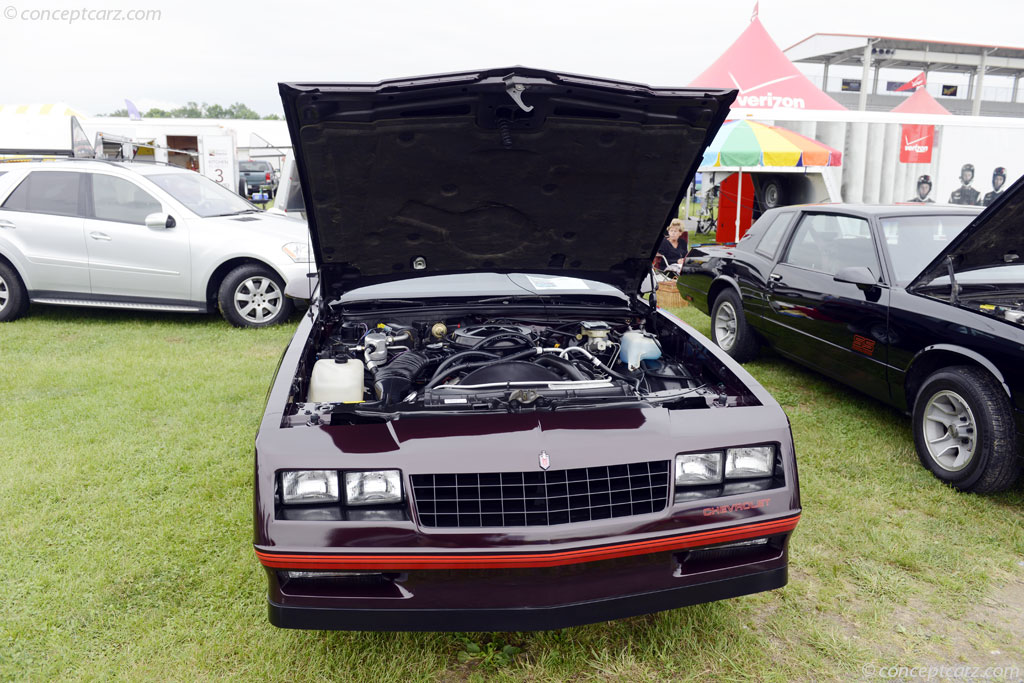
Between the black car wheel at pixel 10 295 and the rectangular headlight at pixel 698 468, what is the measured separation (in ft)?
24.7

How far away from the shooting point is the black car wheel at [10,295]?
7.10 metres

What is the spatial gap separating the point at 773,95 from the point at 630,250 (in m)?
9.66

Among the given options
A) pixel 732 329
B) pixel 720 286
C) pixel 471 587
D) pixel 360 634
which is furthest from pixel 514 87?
pixel 720 286

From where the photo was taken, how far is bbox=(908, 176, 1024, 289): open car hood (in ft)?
10.8

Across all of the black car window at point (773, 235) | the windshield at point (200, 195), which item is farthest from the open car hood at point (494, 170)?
the windshield at point (200, 195)

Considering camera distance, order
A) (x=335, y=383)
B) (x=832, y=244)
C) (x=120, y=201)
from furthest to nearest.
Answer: (x=120, y=201) < (x=832, y=244) < (x=335, y=383)

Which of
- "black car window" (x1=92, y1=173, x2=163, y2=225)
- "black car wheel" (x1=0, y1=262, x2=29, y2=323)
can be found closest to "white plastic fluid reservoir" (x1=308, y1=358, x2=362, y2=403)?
"black car window" (x1=92, y1=173, x2=163, y2=225)

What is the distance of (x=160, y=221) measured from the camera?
6715 millimetres

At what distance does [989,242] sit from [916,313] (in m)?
0.51

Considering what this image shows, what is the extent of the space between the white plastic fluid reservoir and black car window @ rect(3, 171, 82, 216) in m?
5.72

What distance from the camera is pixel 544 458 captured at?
6.77ft

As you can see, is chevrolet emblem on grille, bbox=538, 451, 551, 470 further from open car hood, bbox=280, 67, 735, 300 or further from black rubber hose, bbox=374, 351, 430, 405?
open car hood, bbox=280, 67, 735, 300

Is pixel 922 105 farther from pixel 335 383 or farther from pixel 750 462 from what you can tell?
pixel 335 383

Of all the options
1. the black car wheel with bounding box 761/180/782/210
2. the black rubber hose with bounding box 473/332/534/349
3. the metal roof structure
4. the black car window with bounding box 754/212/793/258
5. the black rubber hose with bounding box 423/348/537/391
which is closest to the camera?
the black rubber hose with bounding box 423/348/537/391
